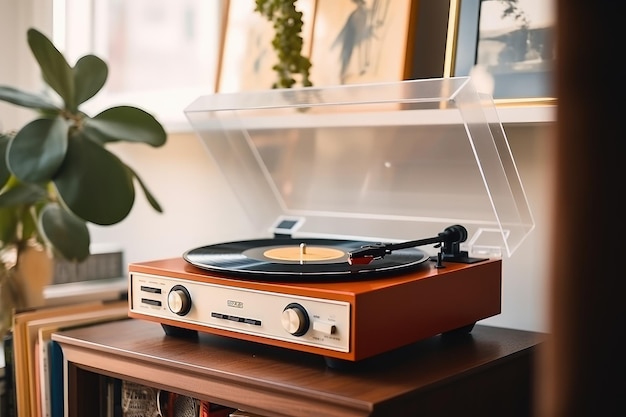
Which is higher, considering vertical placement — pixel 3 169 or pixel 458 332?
pixel 3 169

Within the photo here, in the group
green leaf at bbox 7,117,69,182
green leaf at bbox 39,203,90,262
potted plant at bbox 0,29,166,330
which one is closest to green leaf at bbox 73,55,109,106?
potted plant at bbox 0,29,166,330

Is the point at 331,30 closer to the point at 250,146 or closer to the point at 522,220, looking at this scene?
the point at 250,146

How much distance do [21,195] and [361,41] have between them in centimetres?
73

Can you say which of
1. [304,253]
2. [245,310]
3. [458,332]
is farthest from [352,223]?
[245,310]

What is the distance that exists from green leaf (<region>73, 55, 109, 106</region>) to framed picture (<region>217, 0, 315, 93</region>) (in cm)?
27

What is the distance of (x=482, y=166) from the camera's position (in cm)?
122

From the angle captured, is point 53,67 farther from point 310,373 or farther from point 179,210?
point 310,373

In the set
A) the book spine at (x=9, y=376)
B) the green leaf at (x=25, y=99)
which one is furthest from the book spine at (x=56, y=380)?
the green leaf at (x=25, y=99)

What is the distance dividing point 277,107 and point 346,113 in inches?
6.2

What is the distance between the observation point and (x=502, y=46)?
1.30 m

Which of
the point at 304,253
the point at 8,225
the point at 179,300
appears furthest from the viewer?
the point at 8,225

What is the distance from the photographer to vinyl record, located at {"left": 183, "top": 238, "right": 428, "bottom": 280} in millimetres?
1059

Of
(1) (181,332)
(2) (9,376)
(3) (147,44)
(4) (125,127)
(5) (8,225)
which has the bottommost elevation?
(2) (9,376)

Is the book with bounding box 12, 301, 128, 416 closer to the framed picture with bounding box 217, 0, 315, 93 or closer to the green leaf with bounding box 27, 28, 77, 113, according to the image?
the green leaf with bounding box 27, 28, 77, 113
